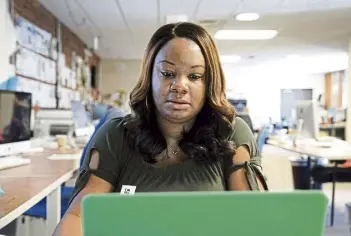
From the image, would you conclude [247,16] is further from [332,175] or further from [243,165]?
[243,165]

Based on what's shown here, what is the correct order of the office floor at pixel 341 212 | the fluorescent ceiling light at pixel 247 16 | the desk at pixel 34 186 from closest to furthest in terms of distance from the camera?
the desk at pixel 34 186 → the office floor at pixel 341 212 → the fluorescent ceiling light at pixel 247 16

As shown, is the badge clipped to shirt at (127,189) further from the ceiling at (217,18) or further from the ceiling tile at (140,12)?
the ceiling tile at (140,12)

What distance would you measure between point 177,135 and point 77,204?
403 millimetres

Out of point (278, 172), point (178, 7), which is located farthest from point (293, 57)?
point (278, 172)

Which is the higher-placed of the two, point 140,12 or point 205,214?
point 140,12

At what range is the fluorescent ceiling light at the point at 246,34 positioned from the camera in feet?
20.5

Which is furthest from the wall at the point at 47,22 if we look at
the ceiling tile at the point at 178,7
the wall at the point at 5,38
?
the ceiling tile at the point at 178,7

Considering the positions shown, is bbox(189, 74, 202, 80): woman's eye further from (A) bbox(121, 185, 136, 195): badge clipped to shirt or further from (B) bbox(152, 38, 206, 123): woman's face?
(A) bbox(121, 185, 136, 195): badge clipped to shirt

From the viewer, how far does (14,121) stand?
242 centimetres

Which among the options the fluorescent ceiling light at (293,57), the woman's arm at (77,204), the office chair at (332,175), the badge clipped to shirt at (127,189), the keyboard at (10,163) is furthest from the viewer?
the fluorescent ceiling light at (293,57)

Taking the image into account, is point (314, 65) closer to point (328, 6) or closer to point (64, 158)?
point (328, 6)

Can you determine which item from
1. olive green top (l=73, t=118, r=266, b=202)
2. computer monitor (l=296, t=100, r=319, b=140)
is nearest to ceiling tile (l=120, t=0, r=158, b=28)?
computer monitor (l=296, t=100, r=319, b=140)

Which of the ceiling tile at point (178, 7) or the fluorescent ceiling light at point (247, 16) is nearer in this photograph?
the ceiling tile at point (178, 7)

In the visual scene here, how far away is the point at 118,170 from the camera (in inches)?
46.3
